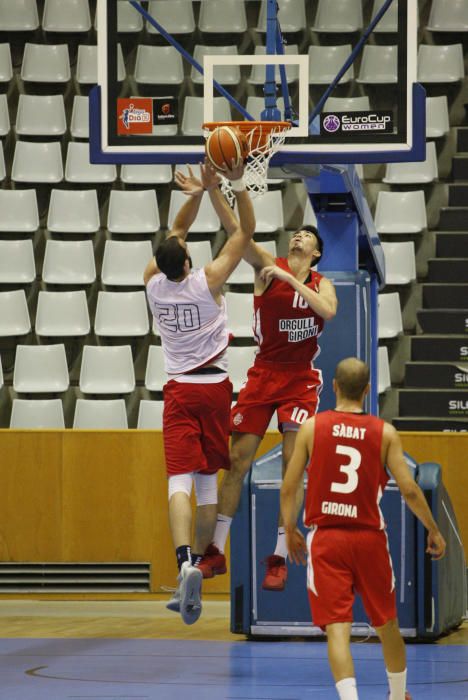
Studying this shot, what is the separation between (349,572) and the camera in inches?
219

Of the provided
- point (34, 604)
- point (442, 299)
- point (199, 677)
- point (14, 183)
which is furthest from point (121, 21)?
point (199, 677)

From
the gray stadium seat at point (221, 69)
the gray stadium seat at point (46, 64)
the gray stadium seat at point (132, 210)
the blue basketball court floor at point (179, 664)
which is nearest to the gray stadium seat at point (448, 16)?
the gray stadium seat at point (221, 69)

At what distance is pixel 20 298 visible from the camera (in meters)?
12.4

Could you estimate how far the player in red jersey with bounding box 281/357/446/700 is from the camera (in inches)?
217

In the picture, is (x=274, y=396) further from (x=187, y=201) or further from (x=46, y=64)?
(x=46, y=64)

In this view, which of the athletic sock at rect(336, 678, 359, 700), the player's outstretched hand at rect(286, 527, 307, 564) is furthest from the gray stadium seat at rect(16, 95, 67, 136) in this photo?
the athletic sock at rect(336, 678, 359, 700)

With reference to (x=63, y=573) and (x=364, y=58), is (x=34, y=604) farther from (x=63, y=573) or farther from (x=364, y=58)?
(x=364, y=58)

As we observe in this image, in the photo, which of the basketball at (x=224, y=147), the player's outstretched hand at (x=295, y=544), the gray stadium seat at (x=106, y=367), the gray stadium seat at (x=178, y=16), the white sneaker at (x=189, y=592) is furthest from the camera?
the gray stadium seat at (x=178, y=16)

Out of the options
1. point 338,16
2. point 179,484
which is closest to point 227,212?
point 179,484

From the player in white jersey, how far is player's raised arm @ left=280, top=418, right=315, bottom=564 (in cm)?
111

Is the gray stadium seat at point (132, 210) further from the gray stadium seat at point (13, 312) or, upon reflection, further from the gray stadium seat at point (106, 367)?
the gray stadium seat at point (106, 367)

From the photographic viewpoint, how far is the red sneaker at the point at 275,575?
7.36m

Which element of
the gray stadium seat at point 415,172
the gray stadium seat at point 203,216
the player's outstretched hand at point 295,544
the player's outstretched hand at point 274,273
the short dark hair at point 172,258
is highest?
the gray stadium seat at point 415,172

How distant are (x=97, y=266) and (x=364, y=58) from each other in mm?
3647
